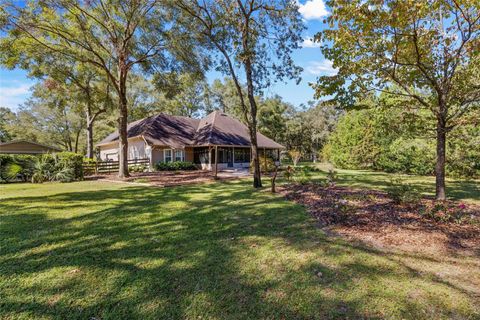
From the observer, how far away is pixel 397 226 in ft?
17.1

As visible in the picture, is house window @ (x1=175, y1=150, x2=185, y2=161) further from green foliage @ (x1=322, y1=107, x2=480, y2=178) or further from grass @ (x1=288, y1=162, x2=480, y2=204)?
green foliage @ (x1=322, y1=107, x2=480, y2=178)

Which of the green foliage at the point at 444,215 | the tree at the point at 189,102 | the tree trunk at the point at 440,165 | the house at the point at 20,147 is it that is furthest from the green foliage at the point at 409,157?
Result: the house at the point at 20,147

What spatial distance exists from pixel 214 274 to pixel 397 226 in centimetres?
413

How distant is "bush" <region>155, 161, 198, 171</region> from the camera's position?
782 inches

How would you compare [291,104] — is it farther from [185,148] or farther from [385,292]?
[385,292]

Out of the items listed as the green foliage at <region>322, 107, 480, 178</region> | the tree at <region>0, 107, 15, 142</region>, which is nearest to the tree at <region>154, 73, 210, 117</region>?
the green foliage at <region>322, 107, 480, 178</region>

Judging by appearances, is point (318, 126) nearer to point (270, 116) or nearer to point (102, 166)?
point (270, 116)

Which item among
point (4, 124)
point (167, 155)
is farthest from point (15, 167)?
point (4, 124)

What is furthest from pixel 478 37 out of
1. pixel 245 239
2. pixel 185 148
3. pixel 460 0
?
pixel 185 148

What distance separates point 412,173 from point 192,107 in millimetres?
29296

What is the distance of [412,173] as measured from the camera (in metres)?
17.6

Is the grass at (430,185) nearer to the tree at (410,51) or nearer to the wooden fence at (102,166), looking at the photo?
the tree at (410,51)

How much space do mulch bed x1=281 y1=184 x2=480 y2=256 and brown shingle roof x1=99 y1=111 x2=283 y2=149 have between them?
47.6ft

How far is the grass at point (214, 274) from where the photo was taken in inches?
104
